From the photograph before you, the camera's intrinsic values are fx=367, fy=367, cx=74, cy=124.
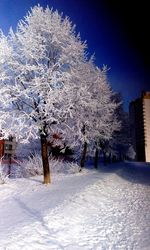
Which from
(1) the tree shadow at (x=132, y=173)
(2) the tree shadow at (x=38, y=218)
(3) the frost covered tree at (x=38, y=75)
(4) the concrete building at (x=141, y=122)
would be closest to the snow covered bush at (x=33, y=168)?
(3) the frost covered tree at (x=38, y=75)

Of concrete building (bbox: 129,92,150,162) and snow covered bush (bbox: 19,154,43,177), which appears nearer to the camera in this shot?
snow covered bush (bbox: 19,154,43,177)

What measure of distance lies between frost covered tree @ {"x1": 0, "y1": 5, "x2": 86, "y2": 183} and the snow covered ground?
471 cm

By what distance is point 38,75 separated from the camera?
19.7 metres

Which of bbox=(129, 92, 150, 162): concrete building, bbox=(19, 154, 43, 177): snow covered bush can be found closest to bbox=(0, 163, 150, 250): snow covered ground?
bbox=(19, 154, 43, 177): snow covered bush

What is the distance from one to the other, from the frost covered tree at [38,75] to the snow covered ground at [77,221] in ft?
15.5

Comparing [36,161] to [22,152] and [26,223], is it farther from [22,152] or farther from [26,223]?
[22,152]

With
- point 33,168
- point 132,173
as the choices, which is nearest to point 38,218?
point 33,168

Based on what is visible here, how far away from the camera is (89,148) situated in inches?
1379

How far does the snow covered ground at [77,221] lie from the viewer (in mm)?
8430

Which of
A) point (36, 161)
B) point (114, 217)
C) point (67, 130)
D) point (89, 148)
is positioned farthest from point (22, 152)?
point (114, 217)

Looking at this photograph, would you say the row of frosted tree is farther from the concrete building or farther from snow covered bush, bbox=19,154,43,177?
the concrete building

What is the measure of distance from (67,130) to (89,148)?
14371mm

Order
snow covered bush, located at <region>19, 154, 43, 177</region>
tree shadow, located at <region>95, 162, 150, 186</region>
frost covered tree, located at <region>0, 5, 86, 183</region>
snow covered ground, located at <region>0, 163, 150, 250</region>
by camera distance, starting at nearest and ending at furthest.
Result: 1. snow covered ground, located at <region>0, 163, 150, 250</region>
2. frost covered tree, located at <region>0, 5, 86, 183</region>
3. tree shadow, located at <region>95, 162, 150, 186</region>
4. snow covered bush, located at <region>19, 154, 43, 177</region>

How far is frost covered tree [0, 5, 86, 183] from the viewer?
19.0 metres
